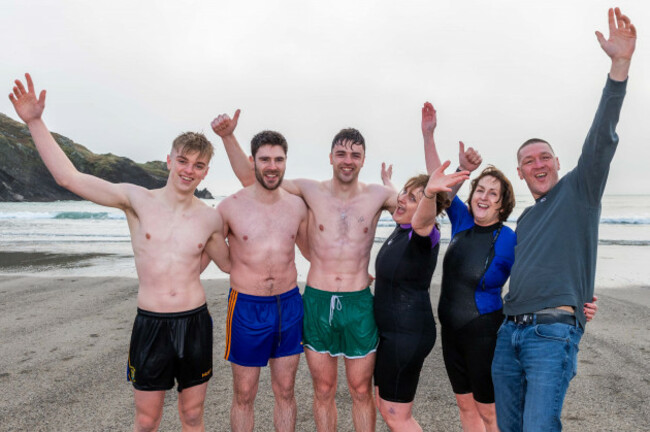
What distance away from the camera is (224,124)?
409cm

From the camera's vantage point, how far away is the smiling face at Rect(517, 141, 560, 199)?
301 cm

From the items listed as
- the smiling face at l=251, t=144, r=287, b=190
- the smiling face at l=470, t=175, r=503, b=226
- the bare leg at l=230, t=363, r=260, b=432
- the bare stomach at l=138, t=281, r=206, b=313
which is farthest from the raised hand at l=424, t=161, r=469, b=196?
the bare leg at l=230, t=363, r=260, b=432

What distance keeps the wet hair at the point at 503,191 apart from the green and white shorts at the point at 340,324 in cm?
134

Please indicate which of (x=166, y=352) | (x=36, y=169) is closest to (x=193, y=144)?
(x=166, y=352)

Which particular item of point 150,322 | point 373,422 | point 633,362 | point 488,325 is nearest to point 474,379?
point 488,325

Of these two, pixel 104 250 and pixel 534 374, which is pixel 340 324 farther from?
pixel 104 250

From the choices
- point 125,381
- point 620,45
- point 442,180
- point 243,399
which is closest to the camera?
point 620,45

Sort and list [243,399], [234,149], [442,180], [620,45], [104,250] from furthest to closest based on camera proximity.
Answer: [104,250]
[234,149]
[243,399]
[442,180]
[620,45]

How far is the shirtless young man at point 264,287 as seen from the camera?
3605 mm

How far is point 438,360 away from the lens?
5.49 metres

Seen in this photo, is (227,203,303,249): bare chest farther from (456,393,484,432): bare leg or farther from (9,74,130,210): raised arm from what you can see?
(456,393,484,432): bare leg

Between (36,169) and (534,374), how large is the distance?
248 ft

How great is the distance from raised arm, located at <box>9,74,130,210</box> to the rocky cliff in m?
67.3

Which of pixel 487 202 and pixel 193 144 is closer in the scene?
pixel 487 202
